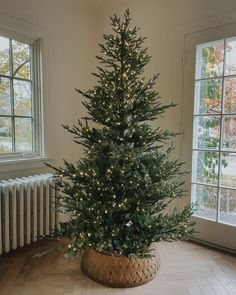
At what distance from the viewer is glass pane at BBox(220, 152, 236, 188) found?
7.30 feet

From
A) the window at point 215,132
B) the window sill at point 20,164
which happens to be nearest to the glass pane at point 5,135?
the window sill at point 20,164

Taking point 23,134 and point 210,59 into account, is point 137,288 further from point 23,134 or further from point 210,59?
point 210,59

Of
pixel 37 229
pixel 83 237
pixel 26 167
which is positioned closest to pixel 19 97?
pixel 26 167

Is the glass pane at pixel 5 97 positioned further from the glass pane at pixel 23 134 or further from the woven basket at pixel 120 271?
the woven basket at pixel 120 271

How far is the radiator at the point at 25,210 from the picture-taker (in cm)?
204

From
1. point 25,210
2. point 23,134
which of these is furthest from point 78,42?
point 25,210

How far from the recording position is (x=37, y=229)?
7.41 ft

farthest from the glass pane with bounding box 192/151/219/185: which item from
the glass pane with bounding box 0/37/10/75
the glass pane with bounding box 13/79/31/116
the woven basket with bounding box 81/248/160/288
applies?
the glass pane with bounding box 0/37/10/75

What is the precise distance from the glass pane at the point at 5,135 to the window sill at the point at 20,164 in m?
0.13

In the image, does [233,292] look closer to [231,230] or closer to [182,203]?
[231,230]

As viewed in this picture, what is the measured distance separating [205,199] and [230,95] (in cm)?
98

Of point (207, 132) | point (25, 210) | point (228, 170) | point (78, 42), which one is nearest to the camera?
point (25, 210)

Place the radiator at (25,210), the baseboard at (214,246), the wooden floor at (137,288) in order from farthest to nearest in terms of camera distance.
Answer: the baseboard at (214,246), the radiator at (25,210), the wooden floor at (137,288)

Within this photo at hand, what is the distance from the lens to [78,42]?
2.73 meters
